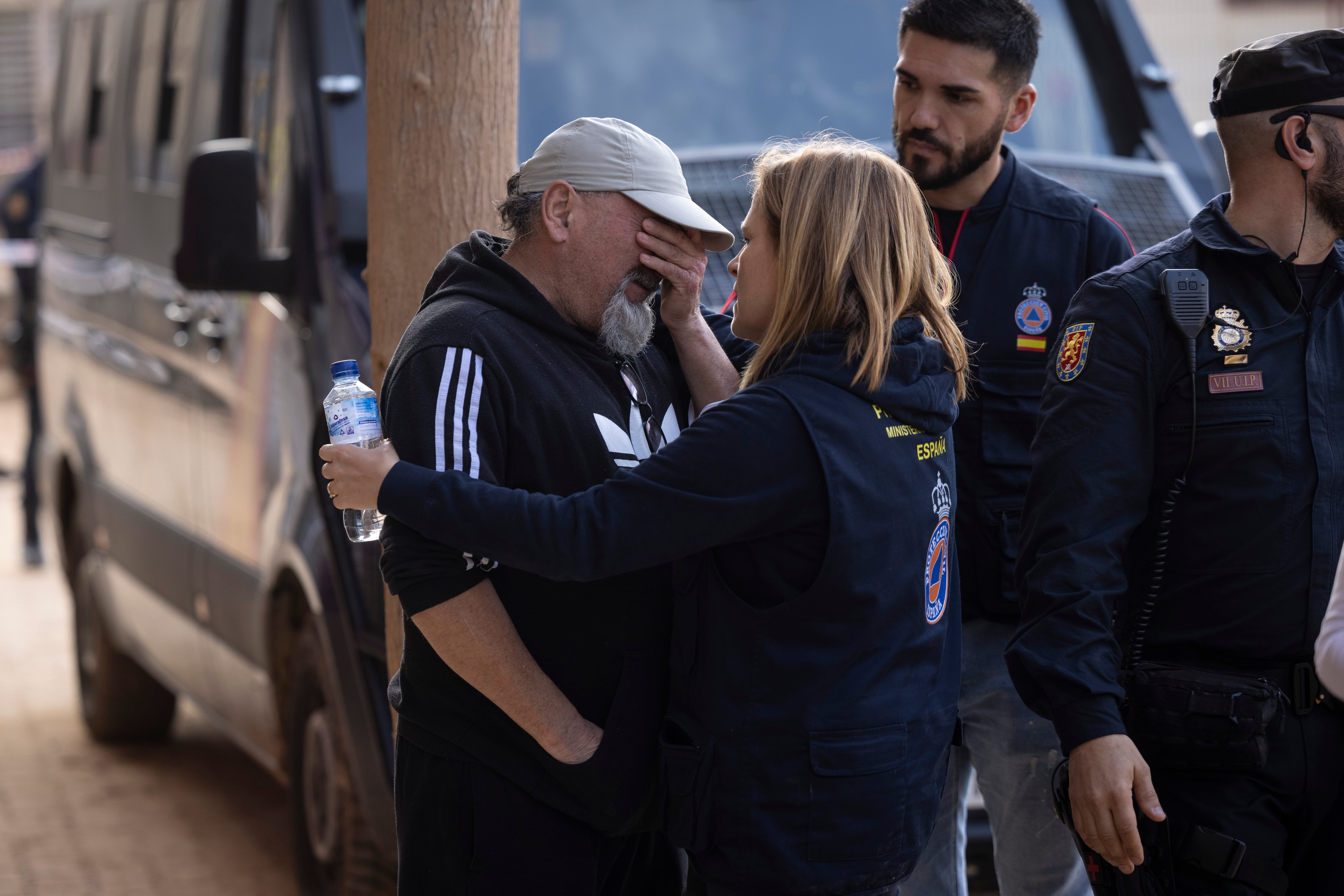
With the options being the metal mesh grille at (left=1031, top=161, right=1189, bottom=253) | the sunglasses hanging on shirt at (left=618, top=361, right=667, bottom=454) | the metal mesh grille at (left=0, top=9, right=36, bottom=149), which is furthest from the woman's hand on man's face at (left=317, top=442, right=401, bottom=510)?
the metal mesh grille at (left=0, top=9, right=36, bottom=149)

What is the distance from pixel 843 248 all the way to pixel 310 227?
221cm

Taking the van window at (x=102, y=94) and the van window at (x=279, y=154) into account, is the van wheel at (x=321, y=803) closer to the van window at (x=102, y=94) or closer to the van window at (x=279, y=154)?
the van window at (x=279, y=154)

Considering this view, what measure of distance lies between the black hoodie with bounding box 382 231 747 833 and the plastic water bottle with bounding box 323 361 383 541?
29 mm

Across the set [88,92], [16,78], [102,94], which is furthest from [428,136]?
[16,78]

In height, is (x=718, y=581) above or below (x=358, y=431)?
below

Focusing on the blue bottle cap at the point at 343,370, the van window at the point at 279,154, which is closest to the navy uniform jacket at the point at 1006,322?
the blue bottle cap at the point at 343,370

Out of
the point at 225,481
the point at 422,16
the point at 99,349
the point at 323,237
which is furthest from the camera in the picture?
the point at 99,349

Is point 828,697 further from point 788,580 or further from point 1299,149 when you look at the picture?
point 1299,149

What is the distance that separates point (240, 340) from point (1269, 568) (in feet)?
10.1

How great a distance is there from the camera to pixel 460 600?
7.68 ft

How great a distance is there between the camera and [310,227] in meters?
4.16

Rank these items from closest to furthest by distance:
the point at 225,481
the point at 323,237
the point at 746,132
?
1. the point at 323,237
2. the point at 746,132
3. the point at 225,481

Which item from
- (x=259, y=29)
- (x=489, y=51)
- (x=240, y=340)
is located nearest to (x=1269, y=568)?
(x=489, y=51)

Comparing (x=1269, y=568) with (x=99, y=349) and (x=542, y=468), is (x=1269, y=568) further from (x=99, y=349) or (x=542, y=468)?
(x=99, y=349)
